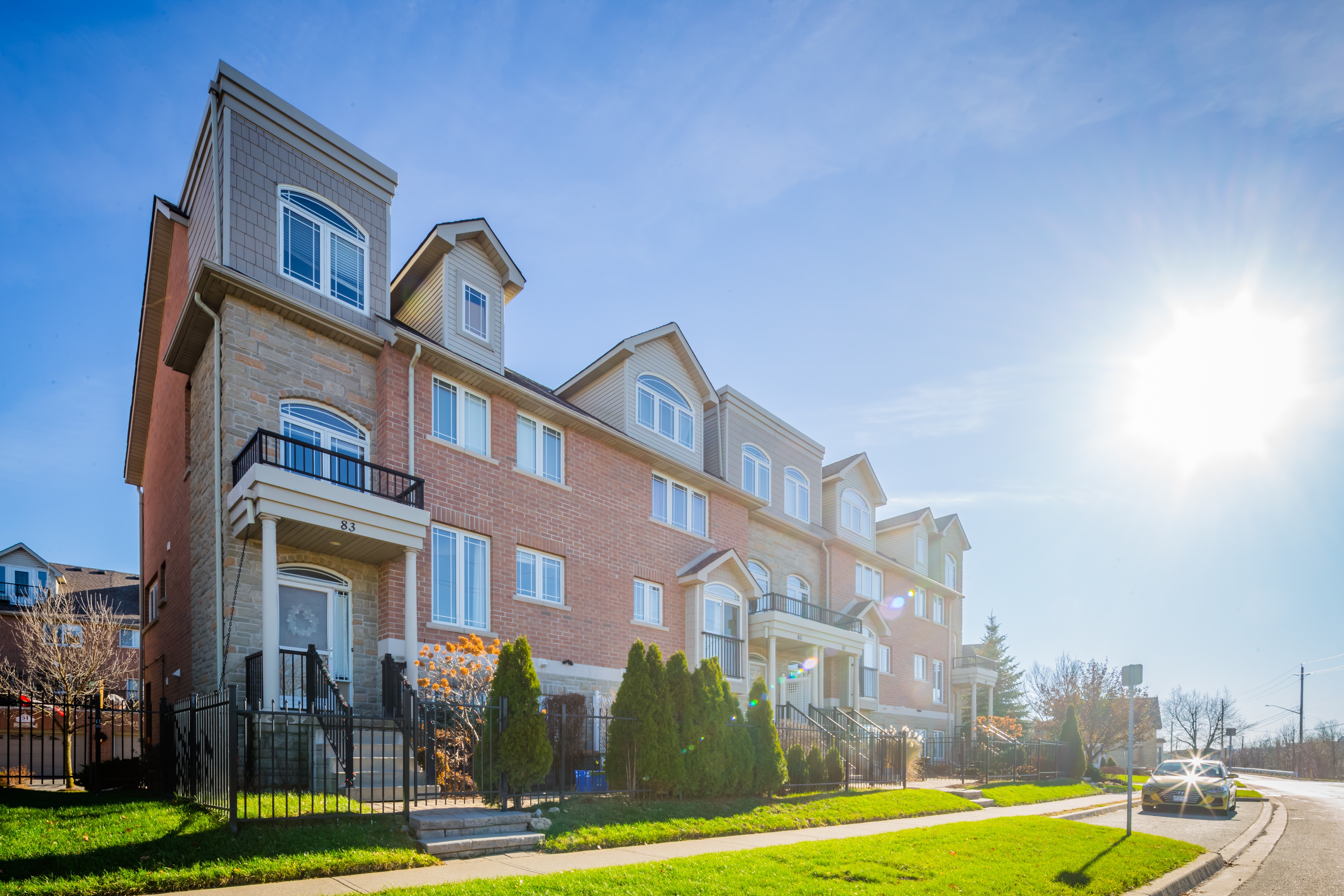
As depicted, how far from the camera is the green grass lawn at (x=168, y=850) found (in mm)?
Answer: 6988

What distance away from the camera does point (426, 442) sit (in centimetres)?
1584

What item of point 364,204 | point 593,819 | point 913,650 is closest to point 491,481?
point 364,204

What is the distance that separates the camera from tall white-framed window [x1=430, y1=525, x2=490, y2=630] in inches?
618

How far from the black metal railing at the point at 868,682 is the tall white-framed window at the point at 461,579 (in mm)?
16437

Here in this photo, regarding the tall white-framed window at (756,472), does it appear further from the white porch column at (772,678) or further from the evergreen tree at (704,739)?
the evergreen tree at (704,739)

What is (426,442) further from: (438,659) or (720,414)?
(720,414)

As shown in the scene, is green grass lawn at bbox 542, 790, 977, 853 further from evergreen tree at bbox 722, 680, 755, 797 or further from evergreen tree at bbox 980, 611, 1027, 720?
evergreen tree at bbox 980, 611, 1027, 720

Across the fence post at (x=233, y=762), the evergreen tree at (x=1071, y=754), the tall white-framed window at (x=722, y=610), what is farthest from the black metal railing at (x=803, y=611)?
the fence post at (x=233, y=762)

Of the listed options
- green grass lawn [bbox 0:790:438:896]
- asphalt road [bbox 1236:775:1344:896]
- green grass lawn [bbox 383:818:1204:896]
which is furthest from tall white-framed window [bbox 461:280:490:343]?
asphalt road [bbox 1236:775:1344:896]

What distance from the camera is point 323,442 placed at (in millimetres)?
14602

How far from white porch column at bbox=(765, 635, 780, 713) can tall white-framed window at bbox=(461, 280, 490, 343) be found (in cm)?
1164

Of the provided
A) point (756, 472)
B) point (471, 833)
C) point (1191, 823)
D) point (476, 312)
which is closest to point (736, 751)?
point (471, 833)

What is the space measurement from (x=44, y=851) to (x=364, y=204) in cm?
1183

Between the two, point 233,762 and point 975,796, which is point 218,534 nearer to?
point 233,762
